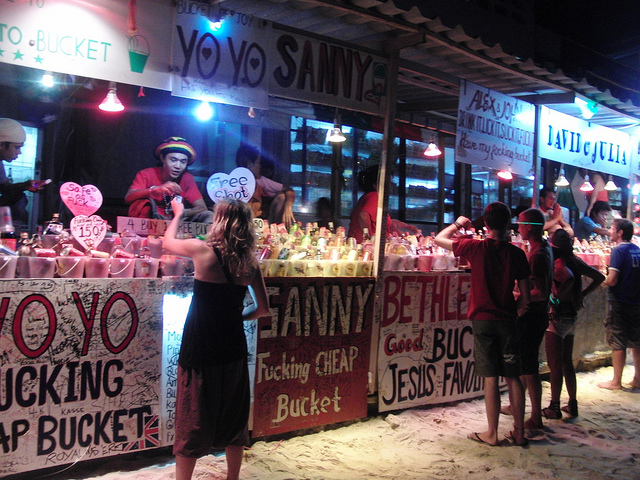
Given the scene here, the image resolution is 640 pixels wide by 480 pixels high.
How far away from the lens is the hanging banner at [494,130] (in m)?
6.36

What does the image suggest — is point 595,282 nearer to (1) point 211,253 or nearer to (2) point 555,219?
(2) point 555,219

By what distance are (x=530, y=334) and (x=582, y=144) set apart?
4.49 metres

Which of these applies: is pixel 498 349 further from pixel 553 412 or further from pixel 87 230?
pixel 87 230

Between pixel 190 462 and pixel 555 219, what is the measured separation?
21.6 ft

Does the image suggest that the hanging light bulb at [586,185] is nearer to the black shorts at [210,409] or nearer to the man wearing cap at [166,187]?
the man wearing cap at [166,187]

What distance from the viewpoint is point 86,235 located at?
391 centimetres

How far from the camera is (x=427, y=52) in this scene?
20.0 ft

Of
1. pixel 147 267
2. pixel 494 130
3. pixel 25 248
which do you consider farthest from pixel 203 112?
pixel 25 248

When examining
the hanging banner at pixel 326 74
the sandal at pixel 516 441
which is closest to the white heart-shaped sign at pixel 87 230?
the hanging banner at pixel 326 74

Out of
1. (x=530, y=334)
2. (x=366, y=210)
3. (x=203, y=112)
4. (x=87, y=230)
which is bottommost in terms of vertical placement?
(x=530, y=334)

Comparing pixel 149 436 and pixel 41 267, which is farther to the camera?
pixel 149 436

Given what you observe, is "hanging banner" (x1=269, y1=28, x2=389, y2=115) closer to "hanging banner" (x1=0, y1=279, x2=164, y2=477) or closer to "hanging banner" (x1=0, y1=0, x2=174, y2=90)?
"hanging banner" (x1=0, y1=0, x2=174, y2=90)

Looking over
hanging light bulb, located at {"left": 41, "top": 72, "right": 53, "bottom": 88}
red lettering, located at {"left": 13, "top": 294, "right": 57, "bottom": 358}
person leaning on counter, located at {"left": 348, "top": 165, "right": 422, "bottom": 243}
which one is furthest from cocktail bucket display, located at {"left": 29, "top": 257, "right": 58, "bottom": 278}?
hanging light bulb, located at {"left": 41, "top": 72, "right": 53, "bottom": 88}

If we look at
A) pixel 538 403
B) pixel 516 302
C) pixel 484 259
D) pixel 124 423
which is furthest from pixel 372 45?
pixel 124 423
